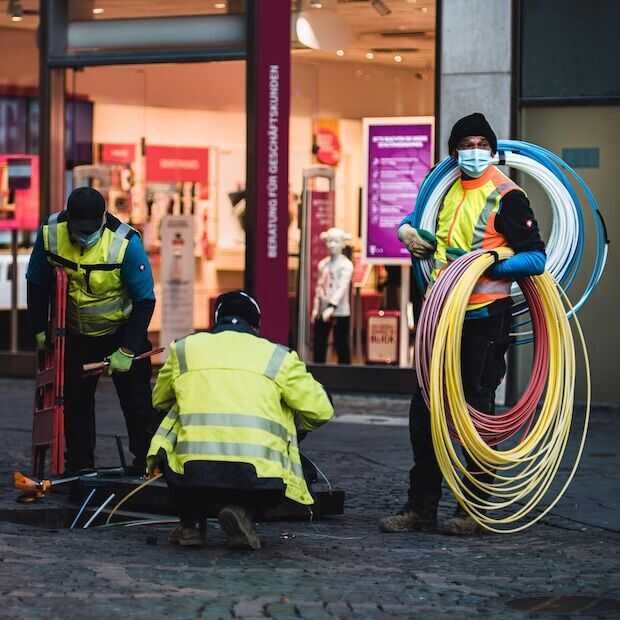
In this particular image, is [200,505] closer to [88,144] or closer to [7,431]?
[7,431]

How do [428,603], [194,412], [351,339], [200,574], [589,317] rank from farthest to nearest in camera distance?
[351,339] < [589,317] < [194,412] < [200,574] < [428,603]

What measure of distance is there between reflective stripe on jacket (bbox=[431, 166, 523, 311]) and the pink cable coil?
17cm

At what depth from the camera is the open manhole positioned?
18.8 ft

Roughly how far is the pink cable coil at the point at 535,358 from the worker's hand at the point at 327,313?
6.16 meters

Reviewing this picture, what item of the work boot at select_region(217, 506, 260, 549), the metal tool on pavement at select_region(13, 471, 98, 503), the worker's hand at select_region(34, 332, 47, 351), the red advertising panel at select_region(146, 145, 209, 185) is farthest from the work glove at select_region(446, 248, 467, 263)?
the red advertising panel at select_region(146, 145, 209, 185)

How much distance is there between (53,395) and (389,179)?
5904 millimetres

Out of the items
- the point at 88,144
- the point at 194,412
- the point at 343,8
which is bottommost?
the point at 194,412

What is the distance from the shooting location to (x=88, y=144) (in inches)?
572

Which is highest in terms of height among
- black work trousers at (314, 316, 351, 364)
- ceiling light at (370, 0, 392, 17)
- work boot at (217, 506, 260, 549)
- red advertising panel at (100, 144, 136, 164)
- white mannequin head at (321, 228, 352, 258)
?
ceiling light at (370, 0, 392, 17)

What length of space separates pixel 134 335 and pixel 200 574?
7.44 ft

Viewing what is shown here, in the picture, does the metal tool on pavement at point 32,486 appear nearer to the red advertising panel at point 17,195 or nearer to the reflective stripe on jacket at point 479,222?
the reflective stripe on jacket at point 479,222

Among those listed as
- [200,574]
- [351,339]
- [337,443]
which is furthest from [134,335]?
[351,339]

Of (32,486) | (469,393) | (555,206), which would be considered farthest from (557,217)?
(32,486)

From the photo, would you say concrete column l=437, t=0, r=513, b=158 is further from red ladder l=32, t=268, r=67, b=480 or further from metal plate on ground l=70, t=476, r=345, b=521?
metal plate on ground l=70, t=476, r=345, b=521
